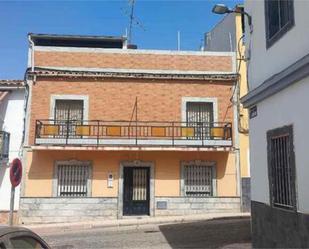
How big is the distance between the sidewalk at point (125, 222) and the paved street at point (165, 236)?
0.81 m

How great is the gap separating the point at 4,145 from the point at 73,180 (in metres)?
3.22

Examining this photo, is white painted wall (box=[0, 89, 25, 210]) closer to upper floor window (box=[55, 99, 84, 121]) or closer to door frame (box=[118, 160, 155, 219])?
upper floor window (box=[55, 99, 84, 121])

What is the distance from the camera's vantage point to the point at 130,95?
19.2 metres

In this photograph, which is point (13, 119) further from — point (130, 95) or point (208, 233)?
point (208, 233)

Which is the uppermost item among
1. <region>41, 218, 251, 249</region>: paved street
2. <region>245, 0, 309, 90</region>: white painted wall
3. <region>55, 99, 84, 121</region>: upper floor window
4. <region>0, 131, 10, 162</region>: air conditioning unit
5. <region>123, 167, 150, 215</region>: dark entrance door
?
<region>55, 99, 84, 121</region>: upper floor window

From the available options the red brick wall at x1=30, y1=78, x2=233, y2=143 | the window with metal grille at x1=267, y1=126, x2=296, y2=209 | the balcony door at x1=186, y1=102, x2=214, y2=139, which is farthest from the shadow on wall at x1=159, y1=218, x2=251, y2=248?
the red brick wall at x1=30, y1=78, x2=233, y2=143

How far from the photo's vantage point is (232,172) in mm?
19172

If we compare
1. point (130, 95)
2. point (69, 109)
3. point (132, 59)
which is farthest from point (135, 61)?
point (69, 109)

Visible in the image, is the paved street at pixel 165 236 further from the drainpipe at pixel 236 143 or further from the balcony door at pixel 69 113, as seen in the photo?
the balcony door at pixel 69 113

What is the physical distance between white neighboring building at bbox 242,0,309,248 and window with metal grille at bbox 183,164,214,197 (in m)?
9.52

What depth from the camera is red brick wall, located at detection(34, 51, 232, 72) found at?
19094mm

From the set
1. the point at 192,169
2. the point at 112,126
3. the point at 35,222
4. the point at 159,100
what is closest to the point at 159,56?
the point at 159,100

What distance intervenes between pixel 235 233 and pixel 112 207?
22.8 feet

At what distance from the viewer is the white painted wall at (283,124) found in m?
6.98
